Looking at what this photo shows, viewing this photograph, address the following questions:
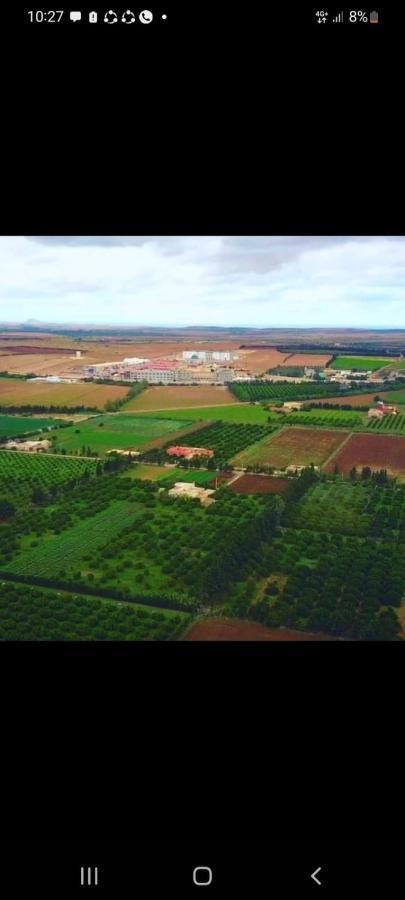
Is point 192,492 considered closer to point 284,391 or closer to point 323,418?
point 323,418

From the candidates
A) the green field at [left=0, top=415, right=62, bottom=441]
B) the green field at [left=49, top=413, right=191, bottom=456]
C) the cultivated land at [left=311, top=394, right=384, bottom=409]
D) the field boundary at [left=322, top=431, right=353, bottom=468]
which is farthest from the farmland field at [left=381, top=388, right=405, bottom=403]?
the green field at [left=0, top=415, right=62, bottom=441]

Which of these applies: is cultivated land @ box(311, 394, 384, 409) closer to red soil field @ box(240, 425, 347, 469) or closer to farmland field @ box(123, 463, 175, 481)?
red soil field @ box(240, 425, 347, 469)

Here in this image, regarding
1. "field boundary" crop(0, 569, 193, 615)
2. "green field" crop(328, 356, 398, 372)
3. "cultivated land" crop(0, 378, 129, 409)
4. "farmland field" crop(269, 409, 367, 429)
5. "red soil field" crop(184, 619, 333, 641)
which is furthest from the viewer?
"farmland field" crop(269, 409, 367, 429)

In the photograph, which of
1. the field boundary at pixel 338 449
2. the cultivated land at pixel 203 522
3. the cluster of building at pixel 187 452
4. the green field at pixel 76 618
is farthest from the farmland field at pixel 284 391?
the green field at pixel 76 618
